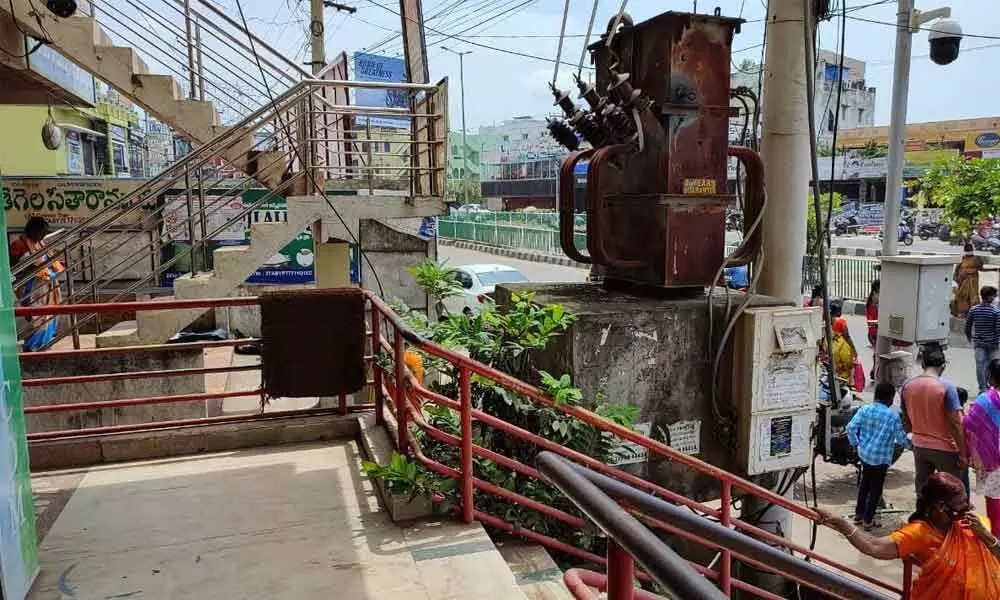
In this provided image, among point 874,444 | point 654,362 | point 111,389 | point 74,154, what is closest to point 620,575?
point 654,362

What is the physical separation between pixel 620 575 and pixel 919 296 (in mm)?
8122

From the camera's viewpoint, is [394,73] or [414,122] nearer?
[414,122]

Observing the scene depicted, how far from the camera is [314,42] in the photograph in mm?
A: 13914

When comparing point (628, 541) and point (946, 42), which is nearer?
point (628, 541)

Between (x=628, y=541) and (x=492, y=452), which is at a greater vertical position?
(x=628, y=541)

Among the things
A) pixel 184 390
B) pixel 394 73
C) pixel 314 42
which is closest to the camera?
pixel 184 390

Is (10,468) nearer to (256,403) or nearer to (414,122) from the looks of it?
(414,122)

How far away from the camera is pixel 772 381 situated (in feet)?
17.0

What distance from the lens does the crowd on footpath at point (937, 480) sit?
4.01m

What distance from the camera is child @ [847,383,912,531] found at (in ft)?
22.1

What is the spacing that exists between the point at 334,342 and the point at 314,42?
33.9 ft

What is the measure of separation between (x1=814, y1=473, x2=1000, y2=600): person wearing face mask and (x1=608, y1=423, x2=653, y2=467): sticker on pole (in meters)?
1.47

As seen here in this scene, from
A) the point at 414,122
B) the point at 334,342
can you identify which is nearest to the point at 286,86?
the point at 414,122

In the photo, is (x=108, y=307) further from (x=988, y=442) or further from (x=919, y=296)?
(x=919, y=296)
